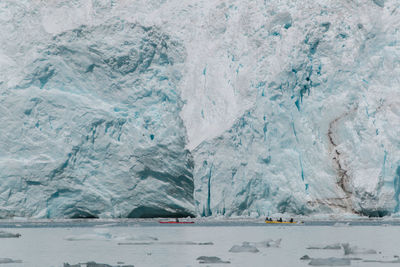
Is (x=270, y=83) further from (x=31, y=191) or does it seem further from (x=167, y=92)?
(x=31, y=191)

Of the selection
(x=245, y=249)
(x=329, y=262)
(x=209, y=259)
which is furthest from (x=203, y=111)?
(x=329, y=262)

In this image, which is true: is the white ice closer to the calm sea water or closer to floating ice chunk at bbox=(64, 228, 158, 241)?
the calm sea water

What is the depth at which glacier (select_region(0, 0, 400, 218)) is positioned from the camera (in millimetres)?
23219

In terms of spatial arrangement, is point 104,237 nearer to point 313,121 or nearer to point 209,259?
point 209,259

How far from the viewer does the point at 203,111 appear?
24.8m

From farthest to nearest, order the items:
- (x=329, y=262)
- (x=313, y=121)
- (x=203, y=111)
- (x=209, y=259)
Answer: (x=203, y=111) < (x=313, y=121) < (x=209, y=259) < (x=329, y=262)

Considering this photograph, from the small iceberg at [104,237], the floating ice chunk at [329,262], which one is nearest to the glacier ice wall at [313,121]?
the small iceberg at [104,237]

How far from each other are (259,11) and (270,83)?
270 cm

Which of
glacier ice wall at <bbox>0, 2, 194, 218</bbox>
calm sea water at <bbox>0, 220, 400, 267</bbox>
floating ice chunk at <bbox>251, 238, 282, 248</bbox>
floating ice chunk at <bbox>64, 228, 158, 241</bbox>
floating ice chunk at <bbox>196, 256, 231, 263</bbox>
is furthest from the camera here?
glacier ice wall at <bbox>0, 2, 194, 218</bbox>

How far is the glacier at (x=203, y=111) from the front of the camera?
23219 mm

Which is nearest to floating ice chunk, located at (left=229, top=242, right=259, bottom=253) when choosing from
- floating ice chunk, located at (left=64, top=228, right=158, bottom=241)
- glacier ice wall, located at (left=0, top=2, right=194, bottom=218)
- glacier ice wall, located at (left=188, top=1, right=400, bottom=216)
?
floating ice chunk, located at (left=64, top=228, right=158, bottom=241)

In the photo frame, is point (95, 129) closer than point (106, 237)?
No

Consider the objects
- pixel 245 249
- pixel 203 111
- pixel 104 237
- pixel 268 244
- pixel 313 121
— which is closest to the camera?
pixel 245 249

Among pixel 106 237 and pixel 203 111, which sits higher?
pixel 203 111
